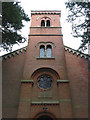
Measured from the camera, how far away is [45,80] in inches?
525

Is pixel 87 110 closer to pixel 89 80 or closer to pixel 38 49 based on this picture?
pixel 89 80

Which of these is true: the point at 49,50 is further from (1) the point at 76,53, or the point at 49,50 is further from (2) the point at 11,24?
(2) the point at 11,24

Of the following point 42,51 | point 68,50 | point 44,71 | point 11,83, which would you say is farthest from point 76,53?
point 11,83

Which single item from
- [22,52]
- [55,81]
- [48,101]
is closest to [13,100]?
[48,101]

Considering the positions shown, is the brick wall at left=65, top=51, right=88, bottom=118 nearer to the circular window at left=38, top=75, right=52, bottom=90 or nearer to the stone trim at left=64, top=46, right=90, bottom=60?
the stone trim at left=64, top=46, right=90, bottom=60

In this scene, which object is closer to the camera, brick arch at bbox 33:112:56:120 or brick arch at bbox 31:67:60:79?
brick arch at bbox 33:112:56:120

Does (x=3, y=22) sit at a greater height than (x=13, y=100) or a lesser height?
greater

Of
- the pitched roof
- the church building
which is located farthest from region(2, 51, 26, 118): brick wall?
the pitched roof

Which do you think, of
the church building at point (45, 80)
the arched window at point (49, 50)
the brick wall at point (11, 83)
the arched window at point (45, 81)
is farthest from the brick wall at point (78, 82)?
the brick wall at point (11, 83)

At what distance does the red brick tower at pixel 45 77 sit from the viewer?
37.2ft

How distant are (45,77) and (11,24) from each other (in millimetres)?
5725

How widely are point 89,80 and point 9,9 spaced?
366 inches

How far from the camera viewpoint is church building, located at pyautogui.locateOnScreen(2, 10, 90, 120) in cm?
1147

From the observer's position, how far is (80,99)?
12211 mm
